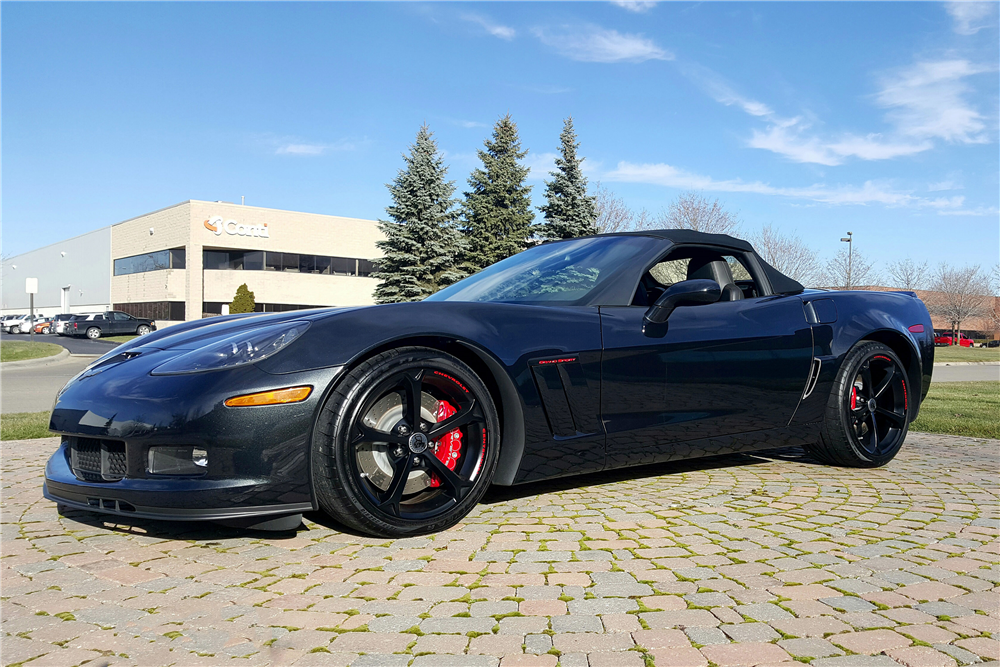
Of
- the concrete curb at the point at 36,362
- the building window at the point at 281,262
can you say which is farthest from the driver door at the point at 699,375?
the building window at the point at 281,262

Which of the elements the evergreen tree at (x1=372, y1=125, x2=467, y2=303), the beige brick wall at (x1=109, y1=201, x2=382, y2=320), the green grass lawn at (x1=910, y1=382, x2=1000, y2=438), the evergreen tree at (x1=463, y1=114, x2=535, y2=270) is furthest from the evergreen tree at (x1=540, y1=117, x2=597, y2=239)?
the green grass lawn at (x1=910, y1=382, x2=1000, y2=438)

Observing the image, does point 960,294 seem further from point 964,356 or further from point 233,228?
point 233,228

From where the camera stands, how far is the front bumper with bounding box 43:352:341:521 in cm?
258

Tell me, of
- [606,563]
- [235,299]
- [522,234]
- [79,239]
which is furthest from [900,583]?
[79,239]

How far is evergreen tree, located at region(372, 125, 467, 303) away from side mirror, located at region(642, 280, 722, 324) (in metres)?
26.5

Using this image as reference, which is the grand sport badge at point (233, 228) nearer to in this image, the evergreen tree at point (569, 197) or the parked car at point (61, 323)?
the parked car at point (61, 323)

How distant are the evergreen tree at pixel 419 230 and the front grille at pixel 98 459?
26.9 m

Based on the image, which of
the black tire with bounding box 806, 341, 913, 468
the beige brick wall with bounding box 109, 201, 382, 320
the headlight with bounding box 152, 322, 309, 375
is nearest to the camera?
the headlight with bounding box 152, 322, 309, 375

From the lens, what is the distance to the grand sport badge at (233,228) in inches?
1672

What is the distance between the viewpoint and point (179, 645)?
2.01m

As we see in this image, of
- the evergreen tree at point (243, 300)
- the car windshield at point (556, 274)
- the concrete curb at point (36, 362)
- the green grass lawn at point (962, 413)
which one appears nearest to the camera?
the car windshield at point (556, 274)

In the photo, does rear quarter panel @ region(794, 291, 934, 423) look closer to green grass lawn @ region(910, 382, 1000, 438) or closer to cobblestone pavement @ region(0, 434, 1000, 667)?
cobblestone pavement @ region(0, 434, 1000, 667)

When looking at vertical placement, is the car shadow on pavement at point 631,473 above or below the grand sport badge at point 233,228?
below

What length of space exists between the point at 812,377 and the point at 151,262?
48.5 meters
